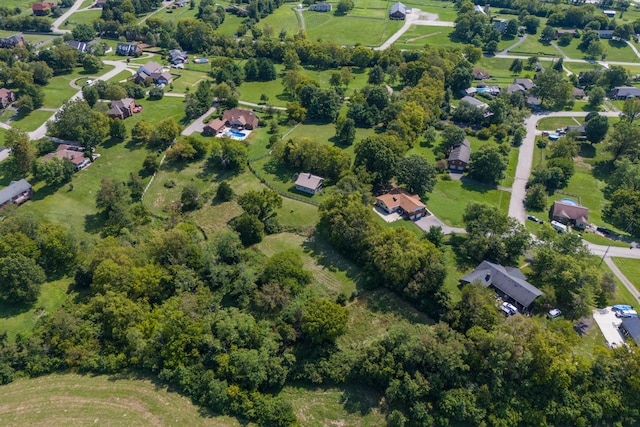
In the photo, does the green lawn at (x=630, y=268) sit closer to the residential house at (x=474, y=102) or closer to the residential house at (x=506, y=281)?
the residential house at (x=506, y=281)

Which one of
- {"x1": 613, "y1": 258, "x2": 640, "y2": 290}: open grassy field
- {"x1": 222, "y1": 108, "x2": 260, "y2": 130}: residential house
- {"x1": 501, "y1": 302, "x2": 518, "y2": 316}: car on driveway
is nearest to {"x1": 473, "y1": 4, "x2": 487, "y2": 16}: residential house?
{"x1": 222, "y1": 108, "x2": 260, "y2": 130}: residential house

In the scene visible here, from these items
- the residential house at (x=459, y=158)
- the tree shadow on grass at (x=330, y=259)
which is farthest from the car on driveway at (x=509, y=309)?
the residential house at (x=459, y=158)

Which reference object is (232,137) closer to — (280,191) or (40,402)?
(280,191)

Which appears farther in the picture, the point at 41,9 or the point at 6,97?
the point at 41,9

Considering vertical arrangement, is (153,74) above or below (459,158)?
above

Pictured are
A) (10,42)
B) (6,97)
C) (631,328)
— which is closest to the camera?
(631,328)

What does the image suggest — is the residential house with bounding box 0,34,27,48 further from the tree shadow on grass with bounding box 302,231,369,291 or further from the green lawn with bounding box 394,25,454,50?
the tree shadow on grass with bounding box 302,231,369,291

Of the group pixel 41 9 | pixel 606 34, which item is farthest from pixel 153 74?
pixel 606 34

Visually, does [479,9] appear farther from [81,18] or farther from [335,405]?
[335,405]
